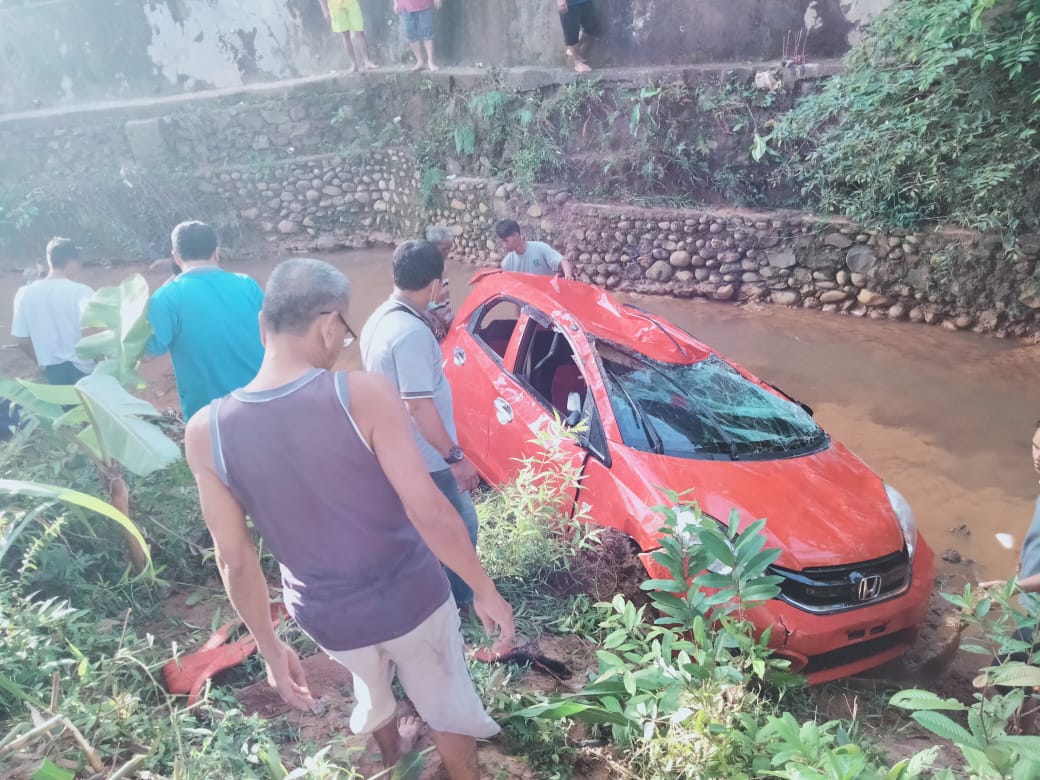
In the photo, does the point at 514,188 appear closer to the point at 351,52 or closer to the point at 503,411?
the point at 351,52

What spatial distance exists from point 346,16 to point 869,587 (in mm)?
12754

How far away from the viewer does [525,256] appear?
636cm

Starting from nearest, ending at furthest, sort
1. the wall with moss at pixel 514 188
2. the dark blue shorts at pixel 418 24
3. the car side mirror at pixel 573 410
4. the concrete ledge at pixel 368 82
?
the car side mirror at pixel 573 410 → the wall with moss at pixel 514 188 → the concrete ledge at pixel 368 82 → the dark blue shorts at pixel 418 24

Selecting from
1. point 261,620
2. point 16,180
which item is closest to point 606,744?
point 261,620

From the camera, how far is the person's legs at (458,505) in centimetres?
322

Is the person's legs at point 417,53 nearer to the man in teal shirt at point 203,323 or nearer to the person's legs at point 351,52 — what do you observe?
the person's legs at point 351,52

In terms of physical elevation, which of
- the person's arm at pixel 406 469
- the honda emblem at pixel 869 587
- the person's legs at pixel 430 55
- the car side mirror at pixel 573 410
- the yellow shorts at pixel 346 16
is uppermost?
the yellow shorts at pixel 346 16

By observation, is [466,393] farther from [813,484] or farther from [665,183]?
[665,183]

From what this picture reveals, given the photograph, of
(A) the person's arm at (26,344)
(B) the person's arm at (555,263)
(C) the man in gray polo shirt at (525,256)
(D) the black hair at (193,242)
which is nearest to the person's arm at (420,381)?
(D) the black hair at (193,242)

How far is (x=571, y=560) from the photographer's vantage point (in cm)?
356

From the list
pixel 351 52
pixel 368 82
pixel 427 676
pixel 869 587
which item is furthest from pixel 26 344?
pixel 351 52

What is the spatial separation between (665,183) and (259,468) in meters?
8.80

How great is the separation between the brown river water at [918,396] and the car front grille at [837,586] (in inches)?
67.2

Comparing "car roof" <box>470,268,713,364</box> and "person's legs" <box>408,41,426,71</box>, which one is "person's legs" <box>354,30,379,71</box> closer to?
"person's legs" <box>408,41,426,71</box>
